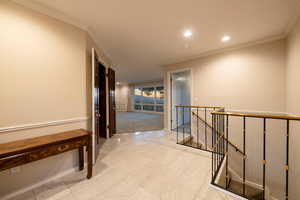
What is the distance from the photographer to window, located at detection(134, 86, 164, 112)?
356 inches

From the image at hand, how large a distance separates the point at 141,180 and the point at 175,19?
266 cm

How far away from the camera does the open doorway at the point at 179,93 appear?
172 inches

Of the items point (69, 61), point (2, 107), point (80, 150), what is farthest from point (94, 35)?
point (80, 150)

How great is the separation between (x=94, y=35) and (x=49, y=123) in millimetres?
1885

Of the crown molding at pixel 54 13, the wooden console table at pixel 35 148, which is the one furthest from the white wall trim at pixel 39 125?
the crown molding at pixel 54 13

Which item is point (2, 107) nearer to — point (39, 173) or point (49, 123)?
point (49, 123)

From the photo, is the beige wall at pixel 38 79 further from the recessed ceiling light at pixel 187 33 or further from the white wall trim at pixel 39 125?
the recessed ceiling light at pixel 187 33

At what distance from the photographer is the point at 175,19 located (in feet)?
6.29

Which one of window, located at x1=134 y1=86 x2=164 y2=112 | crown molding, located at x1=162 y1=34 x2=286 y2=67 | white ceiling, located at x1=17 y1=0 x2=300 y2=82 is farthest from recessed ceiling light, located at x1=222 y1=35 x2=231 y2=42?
window, located at x1=134 y1=86 x2=164 y2=112

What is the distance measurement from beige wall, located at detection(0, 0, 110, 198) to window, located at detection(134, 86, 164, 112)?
7215 mm

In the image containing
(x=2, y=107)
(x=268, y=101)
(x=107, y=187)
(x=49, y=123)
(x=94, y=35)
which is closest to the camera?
(x=2, y=107)

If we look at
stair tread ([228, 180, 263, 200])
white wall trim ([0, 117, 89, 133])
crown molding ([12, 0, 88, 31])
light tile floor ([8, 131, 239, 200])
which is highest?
crown molding ([12, 0, 88, 31])

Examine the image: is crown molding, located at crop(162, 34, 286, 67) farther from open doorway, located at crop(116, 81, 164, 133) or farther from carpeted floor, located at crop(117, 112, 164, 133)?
open doorway, located at crop(116, 81, 164, 133)

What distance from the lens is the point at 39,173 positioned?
5.27ft
